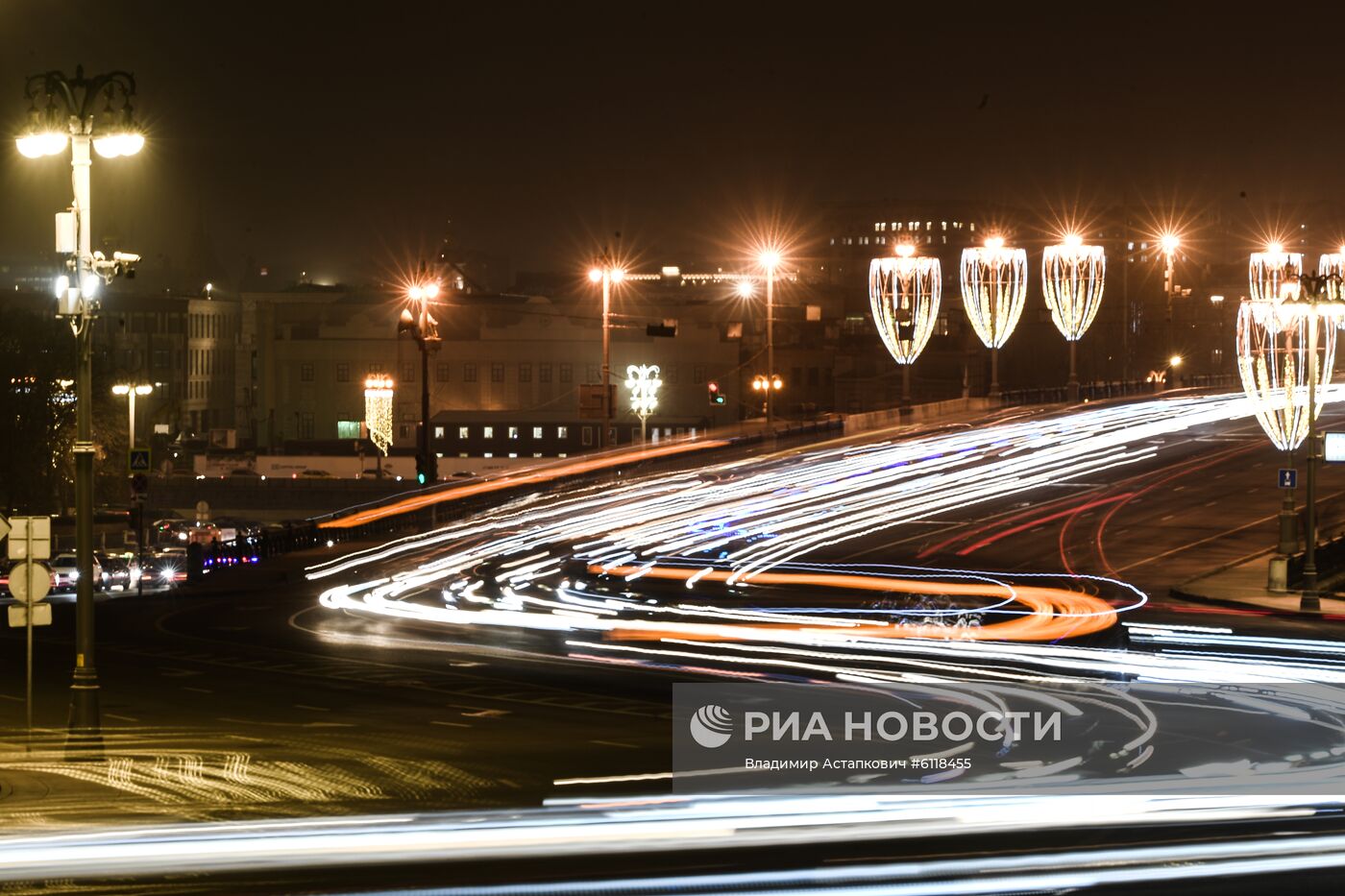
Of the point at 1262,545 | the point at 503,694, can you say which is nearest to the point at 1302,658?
the point at 503,694

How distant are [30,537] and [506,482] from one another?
137 ft

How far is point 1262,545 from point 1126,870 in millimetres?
37100

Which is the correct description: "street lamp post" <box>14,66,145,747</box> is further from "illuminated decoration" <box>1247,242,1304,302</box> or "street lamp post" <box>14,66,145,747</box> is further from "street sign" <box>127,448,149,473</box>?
"illuminated decoration" <box>1247,242,1304,302</box>

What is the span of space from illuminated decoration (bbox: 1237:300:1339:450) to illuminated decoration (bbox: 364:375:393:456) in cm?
3881

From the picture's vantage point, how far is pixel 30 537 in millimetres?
19875

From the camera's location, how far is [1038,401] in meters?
90.8

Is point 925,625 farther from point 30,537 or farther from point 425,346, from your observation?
point 425,346

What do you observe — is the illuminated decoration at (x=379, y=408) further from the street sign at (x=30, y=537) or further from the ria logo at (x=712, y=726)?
the ria logo at (x=712, y=726)

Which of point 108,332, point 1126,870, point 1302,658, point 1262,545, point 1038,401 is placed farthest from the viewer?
point 108,332

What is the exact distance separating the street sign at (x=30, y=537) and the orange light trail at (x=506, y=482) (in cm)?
3271

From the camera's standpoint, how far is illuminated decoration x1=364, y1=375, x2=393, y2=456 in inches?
3139

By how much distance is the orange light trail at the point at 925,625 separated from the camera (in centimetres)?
2923

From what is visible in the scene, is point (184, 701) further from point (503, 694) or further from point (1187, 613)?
point (1187, 613)

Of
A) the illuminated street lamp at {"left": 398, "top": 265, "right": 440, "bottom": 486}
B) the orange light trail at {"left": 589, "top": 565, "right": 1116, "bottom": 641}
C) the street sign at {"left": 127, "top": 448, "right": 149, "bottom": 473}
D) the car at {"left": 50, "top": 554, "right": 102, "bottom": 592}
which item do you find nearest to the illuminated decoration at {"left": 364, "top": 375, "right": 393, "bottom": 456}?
the illuminated street lamp at {"left": 398, "top": 265, "right": 440, "bottom": 486}
